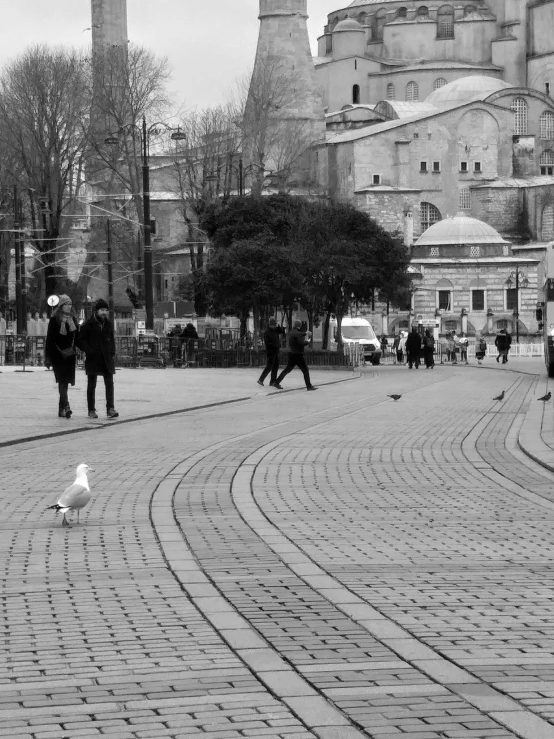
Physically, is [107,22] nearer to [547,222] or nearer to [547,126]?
[547,222]

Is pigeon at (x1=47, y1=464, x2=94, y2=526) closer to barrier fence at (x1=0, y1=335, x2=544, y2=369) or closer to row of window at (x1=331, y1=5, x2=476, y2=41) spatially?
barrier fence at (x1=0, y1=335, x2=544, y2=369)

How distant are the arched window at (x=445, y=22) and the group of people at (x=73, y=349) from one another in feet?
420

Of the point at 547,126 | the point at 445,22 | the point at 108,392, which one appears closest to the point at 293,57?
the point at 547,126

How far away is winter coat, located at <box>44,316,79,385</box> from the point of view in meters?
19.2

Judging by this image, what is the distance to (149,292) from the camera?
4584 cm

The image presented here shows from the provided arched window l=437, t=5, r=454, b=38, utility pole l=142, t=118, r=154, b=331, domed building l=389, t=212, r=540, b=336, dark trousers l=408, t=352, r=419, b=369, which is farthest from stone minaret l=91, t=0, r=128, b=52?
utility pole l=142, t=118, r=154, b=331

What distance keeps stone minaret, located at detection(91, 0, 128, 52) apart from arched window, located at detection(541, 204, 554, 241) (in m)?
34.2

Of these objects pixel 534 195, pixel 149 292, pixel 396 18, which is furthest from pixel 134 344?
pixel 396 18

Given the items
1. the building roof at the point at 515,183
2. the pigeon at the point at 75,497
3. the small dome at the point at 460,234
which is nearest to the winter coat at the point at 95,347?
the pigeon at the point at 75,497

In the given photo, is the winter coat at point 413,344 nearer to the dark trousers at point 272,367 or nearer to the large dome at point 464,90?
the dark trousers at point 272,367

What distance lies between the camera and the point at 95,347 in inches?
773

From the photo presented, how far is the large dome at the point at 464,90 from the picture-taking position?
418ft

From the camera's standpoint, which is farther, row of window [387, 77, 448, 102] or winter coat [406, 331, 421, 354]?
row of window [387, 77, 448, 102]

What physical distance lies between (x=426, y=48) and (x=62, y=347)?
128867 millimetres
